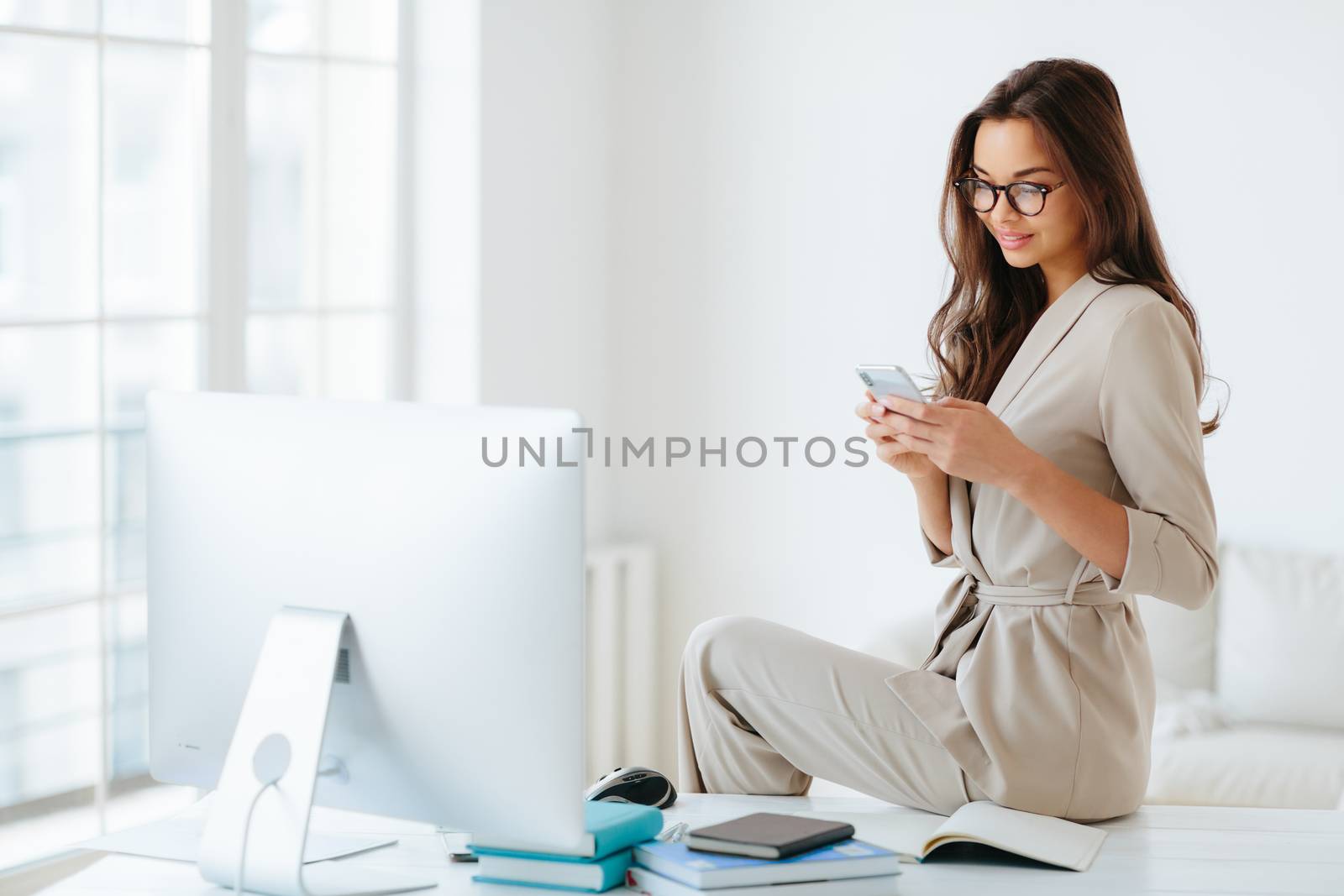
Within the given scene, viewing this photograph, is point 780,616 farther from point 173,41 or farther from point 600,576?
point 173,41

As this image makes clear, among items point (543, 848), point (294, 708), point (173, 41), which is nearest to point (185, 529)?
point (294, 708)

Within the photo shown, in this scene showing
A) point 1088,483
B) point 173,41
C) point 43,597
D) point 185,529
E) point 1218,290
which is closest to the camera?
point 185,529

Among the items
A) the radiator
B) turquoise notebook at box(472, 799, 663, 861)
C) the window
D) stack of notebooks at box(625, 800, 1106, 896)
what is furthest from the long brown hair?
the radiator

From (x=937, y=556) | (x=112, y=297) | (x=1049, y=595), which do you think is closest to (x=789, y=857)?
(x=1049, y=595)

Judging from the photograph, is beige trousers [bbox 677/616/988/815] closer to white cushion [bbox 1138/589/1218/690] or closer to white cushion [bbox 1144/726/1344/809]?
white cushion [bbox 1144/726/1344/809]

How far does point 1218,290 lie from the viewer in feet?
10.1

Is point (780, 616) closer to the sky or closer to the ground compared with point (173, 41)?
closer to the ground

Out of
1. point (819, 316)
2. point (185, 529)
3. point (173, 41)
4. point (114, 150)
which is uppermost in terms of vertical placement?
point (173, 41)

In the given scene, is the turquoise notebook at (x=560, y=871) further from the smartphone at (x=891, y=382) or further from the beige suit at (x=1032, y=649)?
the smartphone at (x=891, y=382)

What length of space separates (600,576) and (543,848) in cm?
244

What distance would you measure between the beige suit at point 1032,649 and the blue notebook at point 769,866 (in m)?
0.39

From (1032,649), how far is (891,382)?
0.37m

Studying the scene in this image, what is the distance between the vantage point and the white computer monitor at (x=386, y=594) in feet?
3.84

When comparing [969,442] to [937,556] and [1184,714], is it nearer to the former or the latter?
[937,556]
